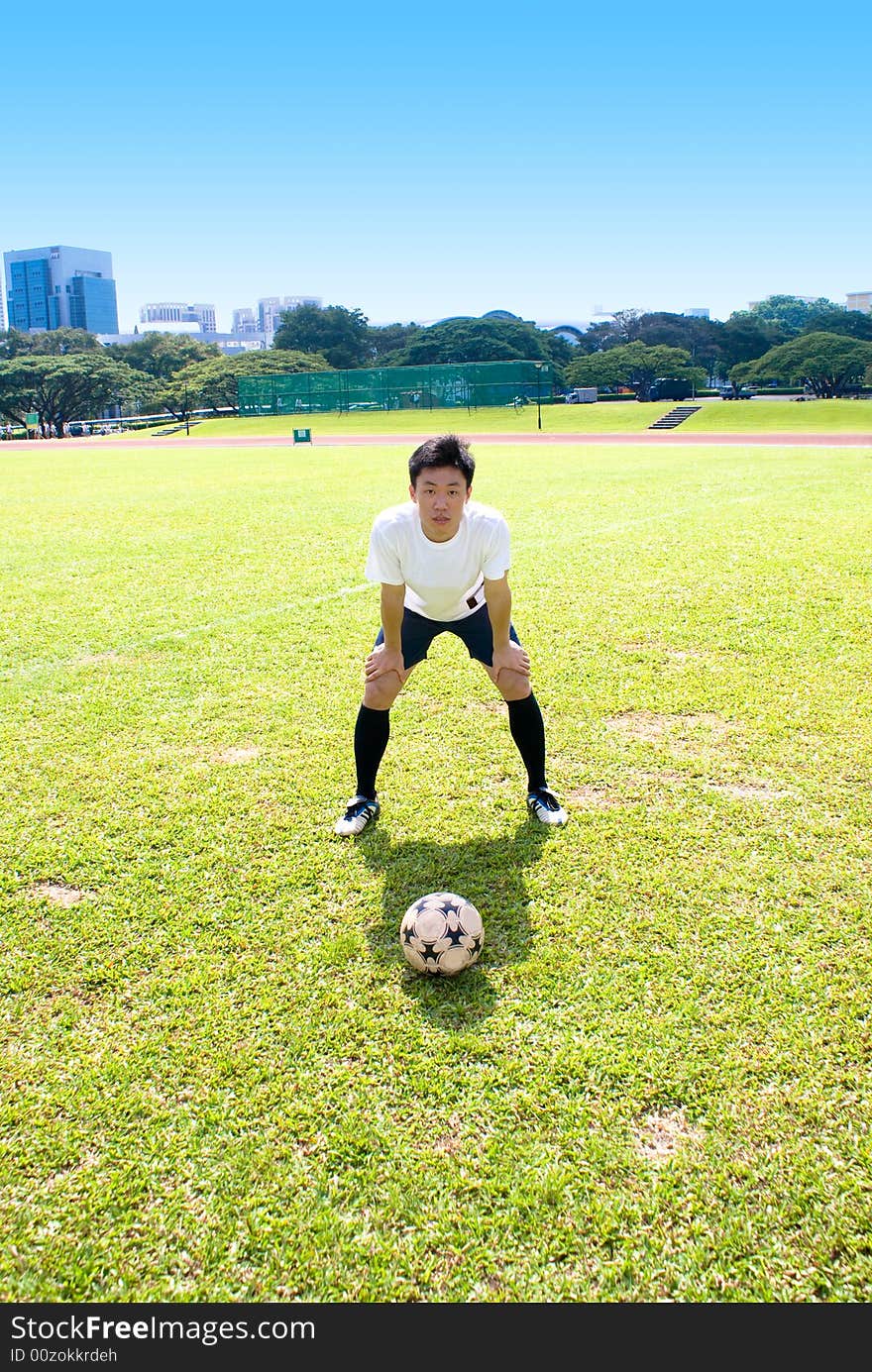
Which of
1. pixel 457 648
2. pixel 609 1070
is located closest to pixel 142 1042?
pixel 609 1070

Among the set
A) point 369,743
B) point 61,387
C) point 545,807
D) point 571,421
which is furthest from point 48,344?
point 545,807

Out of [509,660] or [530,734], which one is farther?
[530,734]

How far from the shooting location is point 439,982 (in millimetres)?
3438

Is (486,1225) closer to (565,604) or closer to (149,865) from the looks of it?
(149,865)

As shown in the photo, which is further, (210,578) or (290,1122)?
(210,578)

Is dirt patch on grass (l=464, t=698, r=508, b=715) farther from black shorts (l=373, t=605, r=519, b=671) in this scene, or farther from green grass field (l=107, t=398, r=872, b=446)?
green grass field (l=107, t=398, r=872, b=446)

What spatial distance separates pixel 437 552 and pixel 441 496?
0.95 feet

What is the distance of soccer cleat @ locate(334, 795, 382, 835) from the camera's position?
4477mm

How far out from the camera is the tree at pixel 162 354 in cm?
10381

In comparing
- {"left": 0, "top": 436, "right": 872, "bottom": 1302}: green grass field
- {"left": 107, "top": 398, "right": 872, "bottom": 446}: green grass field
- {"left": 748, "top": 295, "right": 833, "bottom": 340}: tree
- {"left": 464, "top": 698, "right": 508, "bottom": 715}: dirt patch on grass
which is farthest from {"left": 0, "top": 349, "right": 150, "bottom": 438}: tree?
{"left": 748, "top": 295, "right": 833, "bottom": 340}: tree

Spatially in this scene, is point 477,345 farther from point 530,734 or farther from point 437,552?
point 437,552

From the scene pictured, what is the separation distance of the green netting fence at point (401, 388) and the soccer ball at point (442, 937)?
185 feet

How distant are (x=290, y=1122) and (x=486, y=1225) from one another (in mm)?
658

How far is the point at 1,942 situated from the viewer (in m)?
3.70
